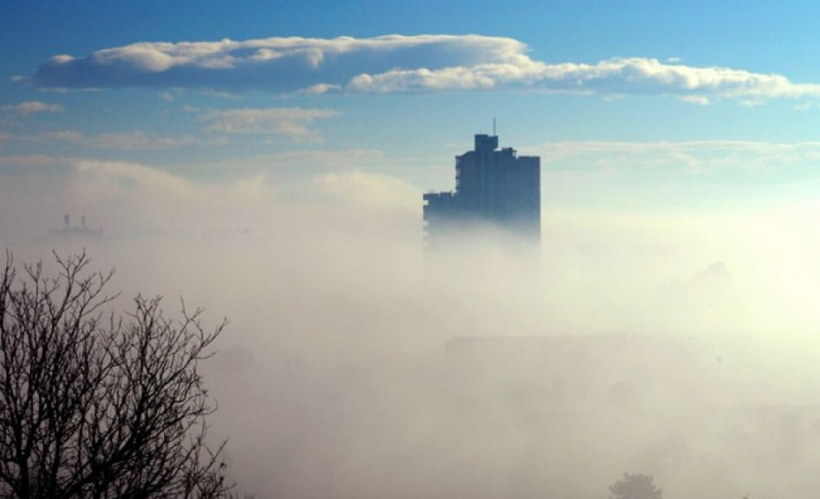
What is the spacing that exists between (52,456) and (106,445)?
1.02 m

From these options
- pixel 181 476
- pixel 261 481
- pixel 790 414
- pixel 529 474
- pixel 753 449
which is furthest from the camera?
pixel 790 414

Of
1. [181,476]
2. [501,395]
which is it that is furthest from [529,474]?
[181,476]

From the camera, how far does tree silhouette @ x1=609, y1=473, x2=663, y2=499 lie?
10812cm

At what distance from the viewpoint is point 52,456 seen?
770 inches

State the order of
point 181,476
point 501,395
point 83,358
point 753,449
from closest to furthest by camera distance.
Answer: point 83,358
point 181,476
point 753,449
point 501,395

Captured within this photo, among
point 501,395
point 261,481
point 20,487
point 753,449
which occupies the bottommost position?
point 20,487

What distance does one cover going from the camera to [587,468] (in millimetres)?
140375

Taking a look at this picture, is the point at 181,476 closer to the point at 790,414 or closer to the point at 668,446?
the point at 668,446

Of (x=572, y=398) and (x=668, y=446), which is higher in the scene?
(x=572, y=398)

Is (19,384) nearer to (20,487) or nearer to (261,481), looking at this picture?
(20,487)

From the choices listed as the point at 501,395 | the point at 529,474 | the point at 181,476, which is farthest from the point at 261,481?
the point at 181,476

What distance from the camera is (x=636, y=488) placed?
108312 millimetres

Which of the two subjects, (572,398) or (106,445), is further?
(572,398)

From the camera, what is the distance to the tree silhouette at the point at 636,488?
355ft
